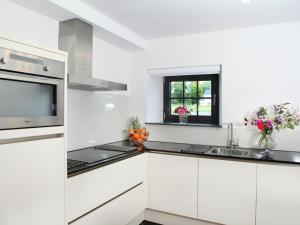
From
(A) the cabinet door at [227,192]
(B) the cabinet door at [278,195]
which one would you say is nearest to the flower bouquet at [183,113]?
(A) the cabinet door at [227,192]

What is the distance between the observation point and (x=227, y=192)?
2398mm

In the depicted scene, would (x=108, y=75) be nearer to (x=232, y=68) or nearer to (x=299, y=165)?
(x=232, y=68)

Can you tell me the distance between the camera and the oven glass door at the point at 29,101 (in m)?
1.29

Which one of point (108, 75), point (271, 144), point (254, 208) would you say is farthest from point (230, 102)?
point (108, 75)

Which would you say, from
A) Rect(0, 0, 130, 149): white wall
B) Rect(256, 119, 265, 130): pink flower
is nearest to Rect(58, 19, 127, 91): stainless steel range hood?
Rect(0, 0, 130, 149): white wall

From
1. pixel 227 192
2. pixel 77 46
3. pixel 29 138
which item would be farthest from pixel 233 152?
pixel 29 138

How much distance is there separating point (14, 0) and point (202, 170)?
2.31m

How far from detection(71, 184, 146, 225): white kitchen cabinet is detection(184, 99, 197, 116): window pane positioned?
1.25m

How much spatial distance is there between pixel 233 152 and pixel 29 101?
7.02 ft

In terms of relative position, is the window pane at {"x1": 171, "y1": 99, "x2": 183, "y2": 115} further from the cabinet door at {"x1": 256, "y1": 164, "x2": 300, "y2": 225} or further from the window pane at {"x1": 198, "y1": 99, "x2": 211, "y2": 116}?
the cabinet door at {"x1": 256, "y1": 164, "x2": 300, "y2": 225}

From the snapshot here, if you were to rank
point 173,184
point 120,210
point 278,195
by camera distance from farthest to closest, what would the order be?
1. point 173,184
2. point 120,210
3. point 278,195

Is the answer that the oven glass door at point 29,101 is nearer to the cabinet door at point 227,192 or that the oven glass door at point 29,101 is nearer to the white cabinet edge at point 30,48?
the white cabinet edge at point 30,48

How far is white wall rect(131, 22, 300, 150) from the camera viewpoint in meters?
2.63

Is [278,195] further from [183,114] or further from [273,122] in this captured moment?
[183,114]
